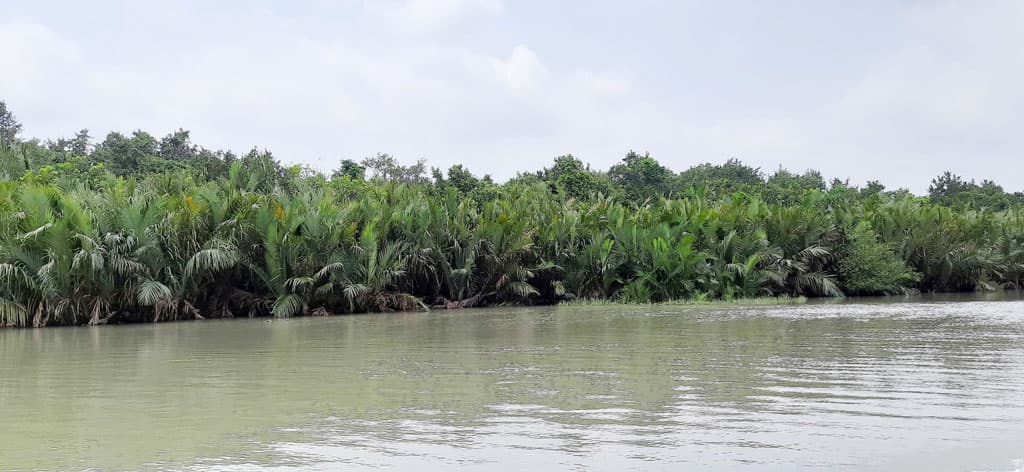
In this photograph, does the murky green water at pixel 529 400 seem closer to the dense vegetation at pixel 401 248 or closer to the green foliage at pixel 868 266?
the dense vegetation at pixel 401 248

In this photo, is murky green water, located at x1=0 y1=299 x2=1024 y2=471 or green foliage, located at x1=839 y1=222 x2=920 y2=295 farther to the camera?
green foliage, located at x1=839 y1=222 x2=920 y2=295

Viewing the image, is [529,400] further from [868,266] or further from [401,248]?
[868,266]

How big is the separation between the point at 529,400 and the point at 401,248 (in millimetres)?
12285

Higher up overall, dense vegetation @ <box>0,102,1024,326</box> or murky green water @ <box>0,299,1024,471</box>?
dense vegetation @ <box>0,102,1024,326</box>

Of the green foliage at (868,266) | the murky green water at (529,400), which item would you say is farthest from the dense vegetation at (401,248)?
the murky green water at (529,400)

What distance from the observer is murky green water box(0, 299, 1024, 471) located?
5027mm

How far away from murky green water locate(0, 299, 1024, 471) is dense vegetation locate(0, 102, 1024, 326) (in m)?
3.26

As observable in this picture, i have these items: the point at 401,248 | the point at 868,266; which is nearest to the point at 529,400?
the point at 401,248

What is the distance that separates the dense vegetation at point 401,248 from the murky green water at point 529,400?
128 inches

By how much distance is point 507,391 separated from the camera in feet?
23.7

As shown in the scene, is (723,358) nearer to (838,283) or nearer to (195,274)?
(195,274)

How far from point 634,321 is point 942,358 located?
5.73 m

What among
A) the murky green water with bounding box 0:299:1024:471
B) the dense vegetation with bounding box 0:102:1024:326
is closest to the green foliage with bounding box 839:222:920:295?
the dense vegetation with bounding box 0:102:1024:326

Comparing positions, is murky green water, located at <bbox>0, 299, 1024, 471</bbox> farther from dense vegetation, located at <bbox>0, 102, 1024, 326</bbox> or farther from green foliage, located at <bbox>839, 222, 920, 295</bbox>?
green foliage, located at <bbox>839, 222, 920, 295</bbox>
